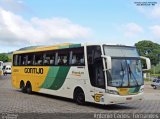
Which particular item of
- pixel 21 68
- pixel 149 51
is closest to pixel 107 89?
pixel 21 68

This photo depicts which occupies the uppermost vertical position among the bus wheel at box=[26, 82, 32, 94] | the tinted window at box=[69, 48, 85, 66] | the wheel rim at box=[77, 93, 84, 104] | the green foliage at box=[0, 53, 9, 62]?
the green foliage at box=[0, 53, 9, 62]

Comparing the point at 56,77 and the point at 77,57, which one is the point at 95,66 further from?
the point at 56,77

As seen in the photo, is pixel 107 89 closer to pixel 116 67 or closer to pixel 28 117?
pixel 116 67

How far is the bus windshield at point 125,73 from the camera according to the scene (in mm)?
16781

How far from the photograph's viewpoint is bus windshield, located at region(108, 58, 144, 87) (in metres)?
16.8

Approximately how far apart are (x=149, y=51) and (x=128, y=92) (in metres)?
103

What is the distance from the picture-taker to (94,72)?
1753 cm

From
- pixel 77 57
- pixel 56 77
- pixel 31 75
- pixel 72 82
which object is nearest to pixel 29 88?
pixel 31 75

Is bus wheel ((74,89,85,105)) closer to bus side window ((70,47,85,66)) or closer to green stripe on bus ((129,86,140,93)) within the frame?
bus side window ((70,47,85,66))

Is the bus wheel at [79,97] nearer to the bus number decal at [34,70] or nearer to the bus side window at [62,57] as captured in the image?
the bus side window at [62,57]

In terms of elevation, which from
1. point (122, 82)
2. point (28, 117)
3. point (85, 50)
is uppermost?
point (85, 50)

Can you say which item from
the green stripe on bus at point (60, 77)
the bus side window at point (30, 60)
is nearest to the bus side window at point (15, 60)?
the bus side window at point (30, 60)

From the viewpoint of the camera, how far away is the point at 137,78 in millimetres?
17656

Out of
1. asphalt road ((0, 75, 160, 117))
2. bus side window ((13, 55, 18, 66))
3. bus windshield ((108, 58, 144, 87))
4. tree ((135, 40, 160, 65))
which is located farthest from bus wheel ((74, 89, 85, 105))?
tree ((135, 40, 160, 65))
